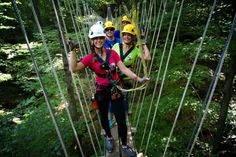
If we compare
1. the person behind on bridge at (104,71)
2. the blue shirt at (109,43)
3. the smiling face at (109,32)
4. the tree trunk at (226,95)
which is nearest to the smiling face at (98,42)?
the person behind on bridge at (104,71)

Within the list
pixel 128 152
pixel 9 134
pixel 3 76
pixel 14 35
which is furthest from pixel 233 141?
pixel 14 35

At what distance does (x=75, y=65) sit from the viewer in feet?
6.29

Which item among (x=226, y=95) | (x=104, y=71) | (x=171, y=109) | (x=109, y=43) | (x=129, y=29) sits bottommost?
(x=171, y=109)

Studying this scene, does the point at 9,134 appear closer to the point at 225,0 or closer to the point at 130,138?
the point at 130,138

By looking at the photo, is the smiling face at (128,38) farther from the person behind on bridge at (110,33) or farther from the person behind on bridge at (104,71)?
the person behind on bridge at (110,33)

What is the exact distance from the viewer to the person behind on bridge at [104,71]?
6.57ft

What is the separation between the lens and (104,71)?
2123 mm

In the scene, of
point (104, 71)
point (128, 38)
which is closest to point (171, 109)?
point (128, 38)

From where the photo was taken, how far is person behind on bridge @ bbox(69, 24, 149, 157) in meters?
2.00

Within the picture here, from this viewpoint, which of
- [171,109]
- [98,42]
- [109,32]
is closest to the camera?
[98,42]

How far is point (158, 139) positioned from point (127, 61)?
1355mm

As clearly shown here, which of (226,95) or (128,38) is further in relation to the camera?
(226,95)

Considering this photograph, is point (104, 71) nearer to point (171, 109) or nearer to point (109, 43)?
point (109, 43)

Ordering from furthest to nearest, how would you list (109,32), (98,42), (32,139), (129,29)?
(109,32)
(32,139)
(129,29)
(98,42)
